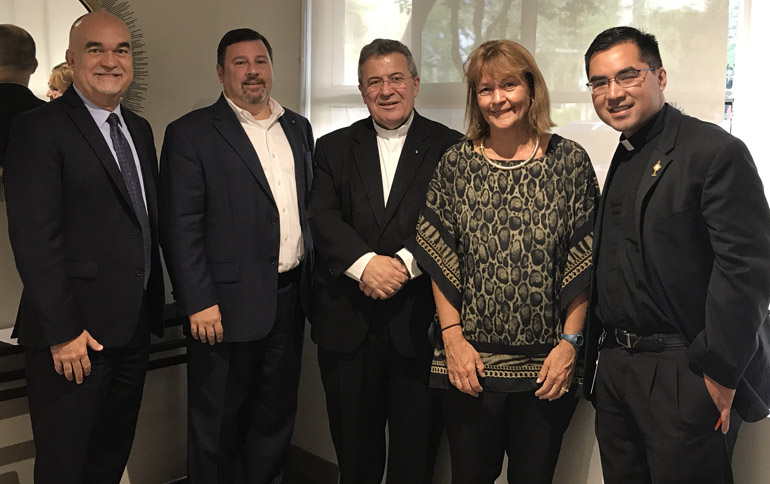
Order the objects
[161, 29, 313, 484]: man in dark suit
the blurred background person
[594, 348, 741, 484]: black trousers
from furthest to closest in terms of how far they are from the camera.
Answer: the blurred background person < [161, 29, 313, 484]: man in dark suit < [594, 348, 741, 484]: black trousers

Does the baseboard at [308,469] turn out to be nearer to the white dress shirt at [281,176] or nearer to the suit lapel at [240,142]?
the white dress shirt at [281,176]

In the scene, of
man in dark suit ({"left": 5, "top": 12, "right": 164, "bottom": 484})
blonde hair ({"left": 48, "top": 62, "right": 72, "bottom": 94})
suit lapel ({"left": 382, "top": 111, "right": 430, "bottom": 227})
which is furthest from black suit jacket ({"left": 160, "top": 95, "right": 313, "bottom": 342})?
blonde hair ({"left": 48, "top": 62, "right": 72, "bottom": 94})

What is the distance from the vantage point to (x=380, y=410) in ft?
8.02

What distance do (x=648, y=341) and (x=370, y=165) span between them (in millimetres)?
1075

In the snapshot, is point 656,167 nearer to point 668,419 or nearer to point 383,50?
point 668,419

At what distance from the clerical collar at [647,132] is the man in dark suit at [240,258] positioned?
4.03 feet

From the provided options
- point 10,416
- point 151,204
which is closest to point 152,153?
point 151,204

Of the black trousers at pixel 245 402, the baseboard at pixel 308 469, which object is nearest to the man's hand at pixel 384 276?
the black trousers at pixel 245 402

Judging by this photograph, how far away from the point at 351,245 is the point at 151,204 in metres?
0.73

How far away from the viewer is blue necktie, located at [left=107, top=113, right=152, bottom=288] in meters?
2.28

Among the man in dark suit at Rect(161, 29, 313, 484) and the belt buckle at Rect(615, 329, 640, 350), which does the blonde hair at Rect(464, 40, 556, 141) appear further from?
the man in dark suit at Rect(161, 29, 313, 484)

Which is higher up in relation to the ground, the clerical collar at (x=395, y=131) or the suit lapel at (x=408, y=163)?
the clerical collar at (x=395, y=131)

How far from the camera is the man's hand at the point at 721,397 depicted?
158 cm

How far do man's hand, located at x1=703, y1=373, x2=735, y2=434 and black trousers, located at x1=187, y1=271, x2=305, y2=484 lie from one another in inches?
58.4
